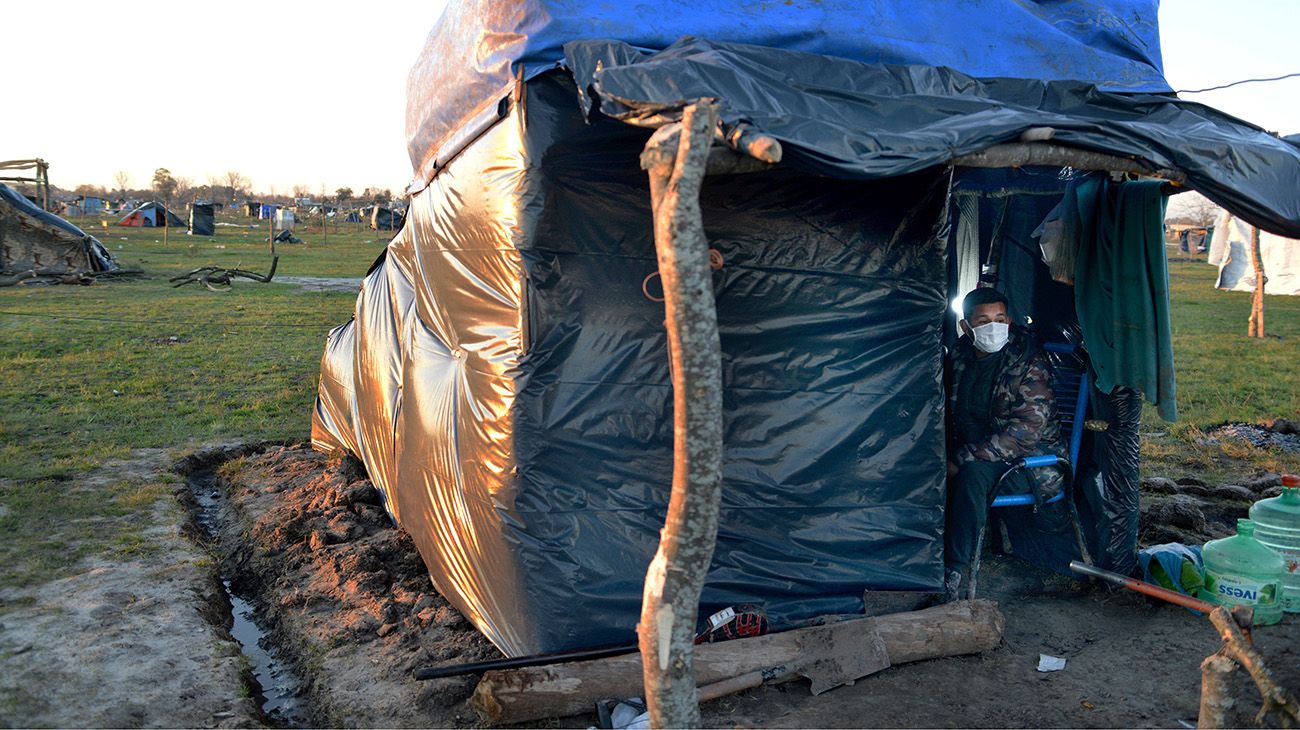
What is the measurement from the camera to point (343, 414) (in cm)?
715

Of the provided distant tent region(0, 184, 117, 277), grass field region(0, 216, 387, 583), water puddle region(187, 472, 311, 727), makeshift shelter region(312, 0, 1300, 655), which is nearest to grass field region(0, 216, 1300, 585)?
grass field region(0, 216, 387, 583)

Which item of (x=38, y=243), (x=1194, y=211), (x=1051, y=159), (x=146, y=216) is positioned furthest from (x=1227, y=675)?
(x=146, y=216)

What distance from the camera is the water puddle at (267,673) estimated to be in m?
3.98

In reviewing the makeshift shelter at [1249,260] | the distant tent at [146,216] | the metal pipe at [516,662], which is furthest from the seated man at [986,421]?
the distant tent at [146,216]

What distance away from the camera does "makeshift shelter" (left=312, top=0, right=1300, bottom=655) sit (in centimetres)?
360

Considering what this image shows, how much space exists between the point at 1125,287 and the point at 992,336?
0.73 metres

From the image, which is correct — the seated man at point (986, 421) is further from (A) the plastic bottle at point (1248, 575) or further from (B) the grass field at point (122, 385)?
(B) the grass field at point (122, 385)

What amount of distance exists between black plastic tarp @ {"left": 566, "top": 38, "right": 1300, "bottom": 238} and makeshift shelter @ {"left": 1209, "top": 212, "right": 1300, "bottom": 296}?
21.7 metres

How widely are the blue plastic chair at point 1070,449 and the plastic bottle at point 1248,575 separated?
0.63 metres

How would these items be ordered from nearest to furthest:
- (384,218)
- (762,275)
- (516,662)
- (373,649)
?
1. (516,662)
2. (762,275)
3. (373,649)
4. (384,218)

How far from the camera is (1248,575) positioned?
171 inches

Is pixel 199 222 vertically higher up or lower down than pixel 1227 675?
higher up

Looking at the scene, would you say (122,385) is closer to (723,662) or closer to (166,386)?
(166,386)

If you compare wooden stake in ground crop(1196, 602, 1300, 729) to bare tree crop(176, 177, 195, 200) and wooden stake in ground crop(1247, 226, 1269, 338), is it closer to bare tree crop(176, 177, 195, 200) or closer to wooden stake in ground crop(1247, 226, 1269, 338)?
wooden stake in ground crop(1247, 226, 1269, 338)
